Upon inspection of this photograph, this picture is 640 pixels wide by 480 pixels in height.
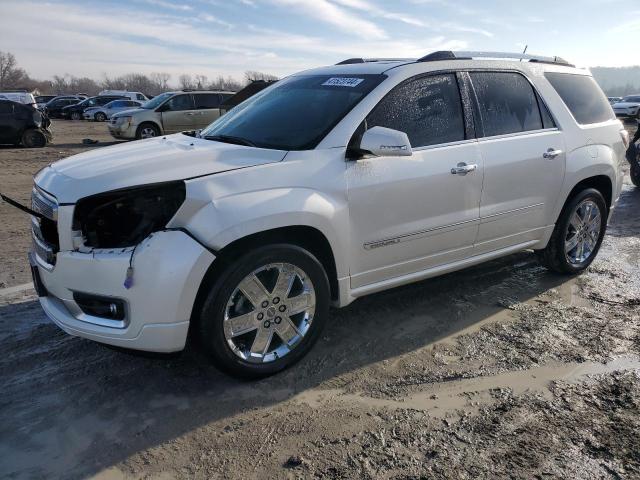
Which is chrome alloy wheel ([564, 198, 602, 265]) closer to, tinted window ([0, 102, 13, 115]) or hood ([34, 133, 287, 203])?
hood ([34, 133, 287, 203])

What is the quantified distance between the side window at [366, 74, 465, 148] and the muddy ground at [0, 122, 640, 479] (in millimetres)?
1384

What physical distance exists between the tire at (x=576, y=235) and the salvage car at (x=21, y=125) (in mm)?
15696

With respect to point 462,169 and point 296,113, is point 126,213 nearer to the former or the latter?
point 296,113

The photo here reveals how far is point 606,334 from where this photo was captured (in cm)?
379

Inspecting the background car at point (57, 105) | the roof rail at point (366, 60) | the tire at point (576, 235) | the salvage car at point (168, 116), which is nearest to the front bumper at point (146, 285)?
the roof rail at point (366, 60)

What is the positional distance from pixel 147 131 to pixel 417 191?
49.3ft

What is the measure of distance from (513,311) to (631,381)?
3.59ft

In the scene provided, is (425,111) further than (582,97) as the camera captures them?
No

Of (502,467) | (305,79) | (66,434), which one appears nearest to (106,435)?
(66,434)

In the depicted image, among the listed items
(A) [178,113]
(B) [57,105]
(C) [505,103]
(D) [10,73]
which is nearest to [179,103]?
(A) [178,113]

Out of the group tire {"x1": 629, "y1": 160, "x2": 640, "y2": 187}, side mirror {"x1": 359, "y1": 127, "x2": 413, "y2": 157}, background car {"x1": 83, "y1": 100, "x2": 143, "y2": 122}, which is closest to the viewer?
side mirror {"x1": 359, "y1": 127, "x2": 413, "y2": 157}

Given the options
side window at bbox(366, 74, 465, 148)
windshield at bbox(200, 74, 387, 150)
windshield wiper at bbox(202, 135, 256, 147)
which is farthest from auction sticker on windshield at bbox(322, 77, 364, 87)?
windshield wiper at bbox(202, 135, 256, 147)

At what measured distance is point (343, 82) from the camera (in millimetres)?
3752

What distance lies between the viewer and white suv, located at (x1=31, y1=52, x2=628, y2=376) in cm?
274
